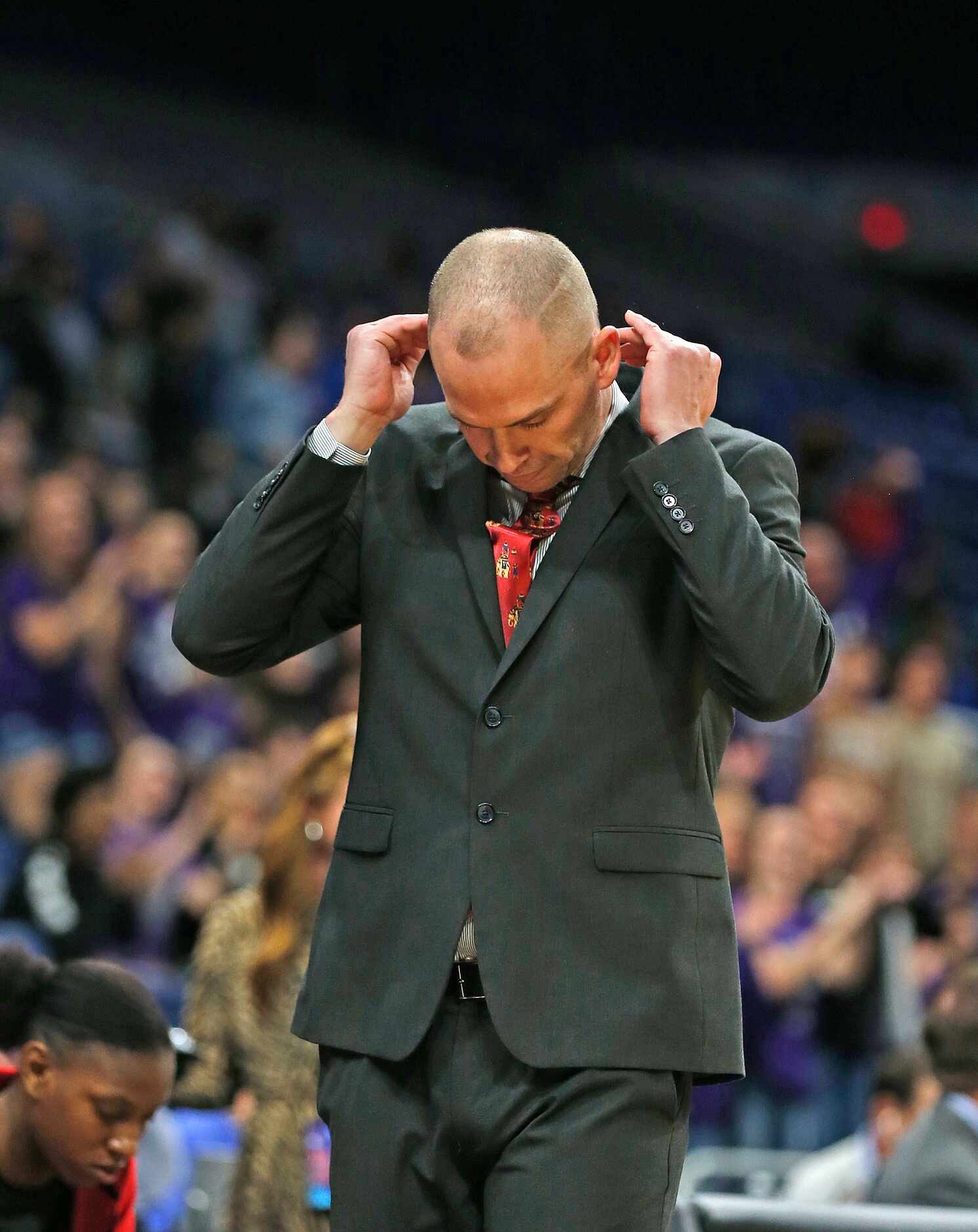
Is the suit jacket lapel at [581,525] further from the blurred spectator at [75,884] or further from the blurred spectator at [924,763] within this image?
the blurred spectator at [924,763]

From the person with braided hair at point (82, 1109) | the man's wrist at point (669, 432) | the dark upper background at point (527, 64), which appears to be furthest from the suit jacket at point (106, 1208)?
the dark upper background at point (527, 64)

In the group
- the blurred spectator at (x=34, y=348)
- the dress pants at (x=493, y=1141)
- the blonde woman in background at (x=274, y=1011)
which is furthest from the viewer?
the blurred spectator at (x=34, y=348)

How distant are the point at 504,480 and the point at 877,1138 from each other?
3.25m

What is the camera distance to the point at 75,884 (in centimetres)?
602

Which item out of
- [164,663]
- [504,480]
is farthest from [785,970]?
[504,480]

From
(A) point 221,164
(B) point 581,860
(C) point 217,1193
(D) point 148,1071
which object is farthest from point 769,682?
(A) point 221,164

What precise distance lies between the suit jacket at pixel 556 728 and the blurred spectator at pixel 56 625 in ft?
15.1

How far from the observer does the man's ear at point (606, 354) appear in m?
2.11

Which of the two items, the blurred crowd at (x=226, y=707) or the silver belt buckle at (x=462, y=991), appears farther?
the blurred crowd at (x=226, y=707)

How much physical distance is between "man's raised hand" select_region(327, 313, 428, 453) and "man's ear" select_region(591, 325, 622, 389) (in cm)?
23

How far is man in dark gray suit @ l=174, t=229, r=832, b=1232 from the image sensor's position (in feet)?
6.61

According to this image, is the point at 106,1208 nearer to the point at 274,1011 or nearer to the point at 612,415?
the point at 274,1011

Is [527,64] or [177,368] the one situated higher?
[527,64]

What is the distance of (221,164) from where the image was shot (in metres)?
11.2
